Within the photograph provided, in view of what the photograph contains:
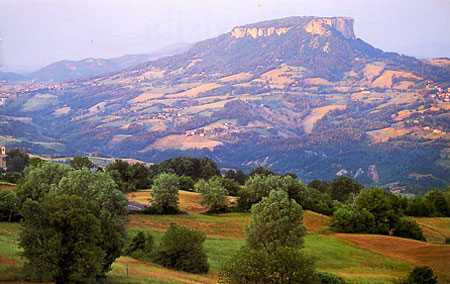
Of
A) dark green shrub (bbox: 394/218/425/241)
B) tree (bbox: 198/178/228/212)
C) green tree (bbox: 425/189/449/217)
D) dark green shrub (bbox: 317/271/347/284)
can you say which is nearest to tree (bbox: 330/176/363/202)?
green tree (bbox: 425/189/449/217)

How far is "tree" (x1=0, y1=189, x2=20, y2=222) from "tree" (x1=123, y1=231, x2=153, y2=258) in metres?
14.8

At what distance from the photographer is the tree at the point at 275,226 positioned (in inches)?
1766

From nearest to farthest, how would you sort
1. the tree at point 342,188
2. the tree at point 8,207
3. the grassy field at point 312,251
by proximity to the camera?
the grassy field at point 312,251 < the tree at point 8,207 < the tree at point 342,188

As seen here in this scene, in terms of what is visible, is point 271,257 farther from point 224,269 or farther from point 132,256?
point 132,256

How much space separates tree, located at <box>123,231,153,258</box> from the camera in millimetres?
47875

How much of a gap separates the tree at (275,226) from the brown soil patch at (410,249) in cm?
1615

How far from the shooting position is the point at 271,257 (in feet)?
95.1

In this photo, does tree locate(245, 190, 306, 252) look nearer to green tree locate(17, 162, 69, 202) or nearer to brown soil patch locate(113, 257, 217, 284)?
brown soil patch locate(113, 257, 217, 284)

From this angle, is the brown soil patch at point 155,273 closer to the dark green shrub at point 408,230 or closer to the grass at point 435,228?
the dark green shrub at point 408,230

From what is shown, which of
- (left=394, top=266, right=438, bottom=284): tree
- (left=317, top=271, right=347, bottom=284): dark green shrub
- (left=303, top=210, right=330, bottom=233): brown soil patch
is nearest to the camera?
(left=317, top=271, right=347, bottom=284): dark green shrub

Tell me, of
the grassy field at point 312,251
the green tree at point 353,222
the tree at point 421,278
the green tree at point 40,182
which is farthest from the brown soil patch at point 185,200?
the tree at point 421,278

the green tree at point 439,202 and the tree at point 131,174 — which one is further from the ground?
the tree at point 131,174

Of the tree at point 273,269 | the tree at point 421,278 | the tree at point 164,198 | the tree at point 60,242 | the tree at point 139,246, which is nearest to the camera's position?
the tree at point 60,242

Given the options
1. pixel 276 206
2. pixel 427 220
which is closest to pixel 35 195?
pixel 276 206
